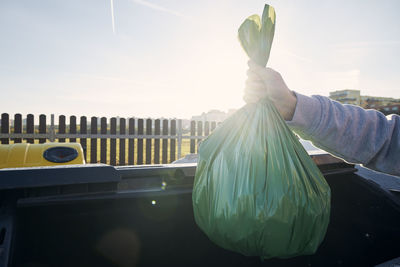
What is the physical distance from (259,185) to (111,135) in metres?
7.74

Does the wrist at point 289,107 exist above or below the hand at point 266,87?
below

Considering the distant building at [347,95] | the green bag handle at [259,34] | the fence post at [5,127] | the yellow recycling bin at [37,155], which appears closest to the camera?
the green bag handle at [259,34]

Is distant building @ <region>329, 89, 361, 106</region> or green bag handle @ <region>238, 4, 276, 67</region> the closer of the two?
green bag handle @ <region>238, 4, 276, 67</region>

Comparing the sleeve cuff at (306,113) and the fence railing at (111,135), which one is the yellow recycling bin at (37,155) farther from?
the fence railing at (111,135)

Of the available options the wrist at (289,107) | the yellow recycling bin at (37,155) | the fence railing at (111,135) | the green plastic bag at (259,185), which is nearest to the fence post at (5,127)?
the fence railing at (111,135)

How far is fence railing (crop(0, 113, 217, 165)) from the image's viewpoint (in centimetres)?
739

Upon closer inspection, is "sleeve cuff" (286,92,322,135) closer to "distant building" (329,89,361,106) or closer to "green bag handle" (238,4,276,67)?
"green bag handle" (238,4,276,67)

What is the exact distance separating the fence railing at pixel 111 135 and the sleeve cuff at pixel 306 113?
23.4ft

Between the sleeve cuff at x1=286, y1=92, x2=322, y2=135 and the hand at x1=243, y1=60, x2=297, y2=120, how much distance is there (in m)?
0.04

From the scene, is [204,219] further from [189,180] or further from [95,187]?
[95,187]

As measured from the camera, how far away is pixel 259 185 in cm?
78

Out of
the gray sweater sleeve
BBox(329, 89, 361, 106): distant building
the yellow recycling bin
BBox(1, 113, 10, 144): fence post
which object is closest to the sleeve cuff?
the gray sweater sleeve

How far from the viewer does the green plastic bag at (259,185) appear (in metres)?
0.75

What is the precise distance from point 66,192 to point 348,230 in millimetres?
1427
